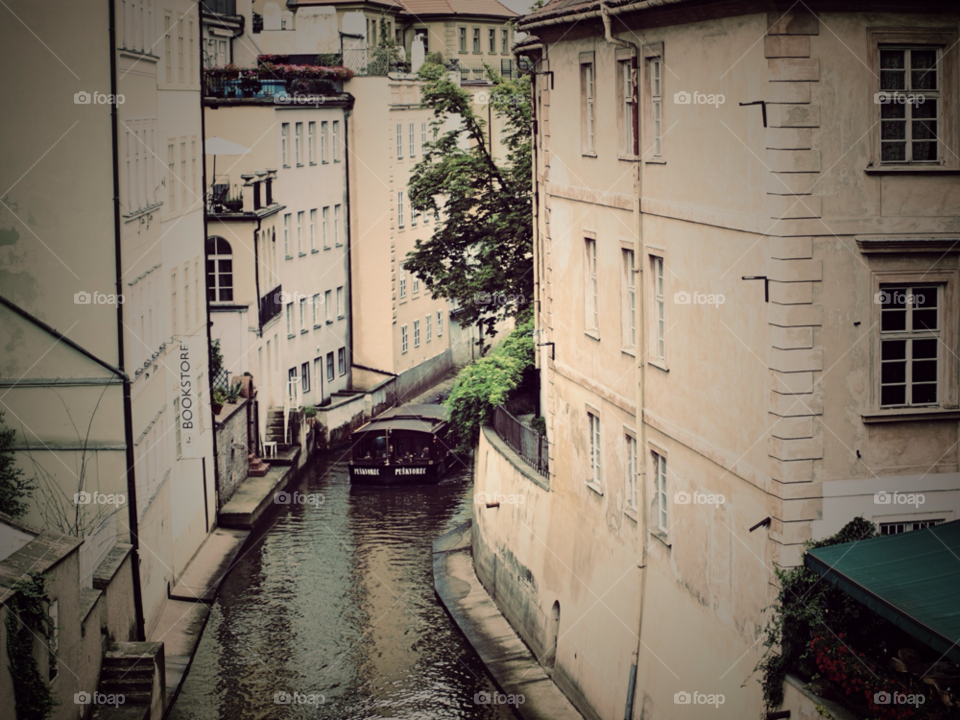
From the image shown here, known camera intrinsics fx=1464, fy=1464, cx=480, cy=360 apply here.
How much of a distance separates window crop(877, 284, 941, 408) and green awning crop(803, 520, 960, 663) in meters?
1.51

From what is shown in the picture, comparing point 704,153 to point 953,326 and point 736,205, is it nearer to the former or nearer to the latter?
point 736,205

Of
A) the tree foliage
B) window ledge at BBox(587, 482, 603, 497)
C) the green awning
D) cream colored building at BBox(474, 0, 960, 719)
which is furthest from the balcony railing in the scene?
the green awning

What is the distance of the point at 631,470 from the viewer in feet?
69.2

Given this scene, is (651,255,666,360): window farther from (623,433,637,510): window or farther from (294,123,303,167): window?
(294,123,303,167): window

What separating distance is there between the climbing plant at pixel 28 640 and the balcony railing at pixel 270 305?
2599 cm

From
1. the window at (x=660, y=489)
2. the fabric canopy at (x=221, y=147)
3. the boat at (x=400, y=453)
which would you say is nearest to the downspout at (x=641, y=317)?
the window at (x=660, y=489)

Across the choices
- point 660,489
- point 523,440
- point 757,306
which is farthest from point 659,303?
point 523,440

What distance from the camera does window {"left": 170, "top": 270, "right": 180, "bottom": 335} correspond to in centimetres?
3153

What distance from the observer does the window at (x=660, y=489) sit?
64.7 ft

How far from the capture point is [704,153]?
58.5ft

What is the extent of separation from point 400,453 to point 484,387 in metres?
12.0

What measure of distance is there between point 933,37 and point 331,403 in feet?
118

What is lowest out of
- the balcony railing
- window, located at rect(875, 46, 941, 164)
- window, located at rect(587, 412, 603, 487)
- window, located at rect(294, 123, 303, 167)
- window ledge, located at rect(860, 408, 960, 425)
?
window, located at rect(587, 412, 603, 487)

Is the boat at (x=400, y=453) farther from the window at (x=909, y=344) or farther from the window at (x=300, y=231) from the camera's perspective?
the window at (x=909, y=344)
